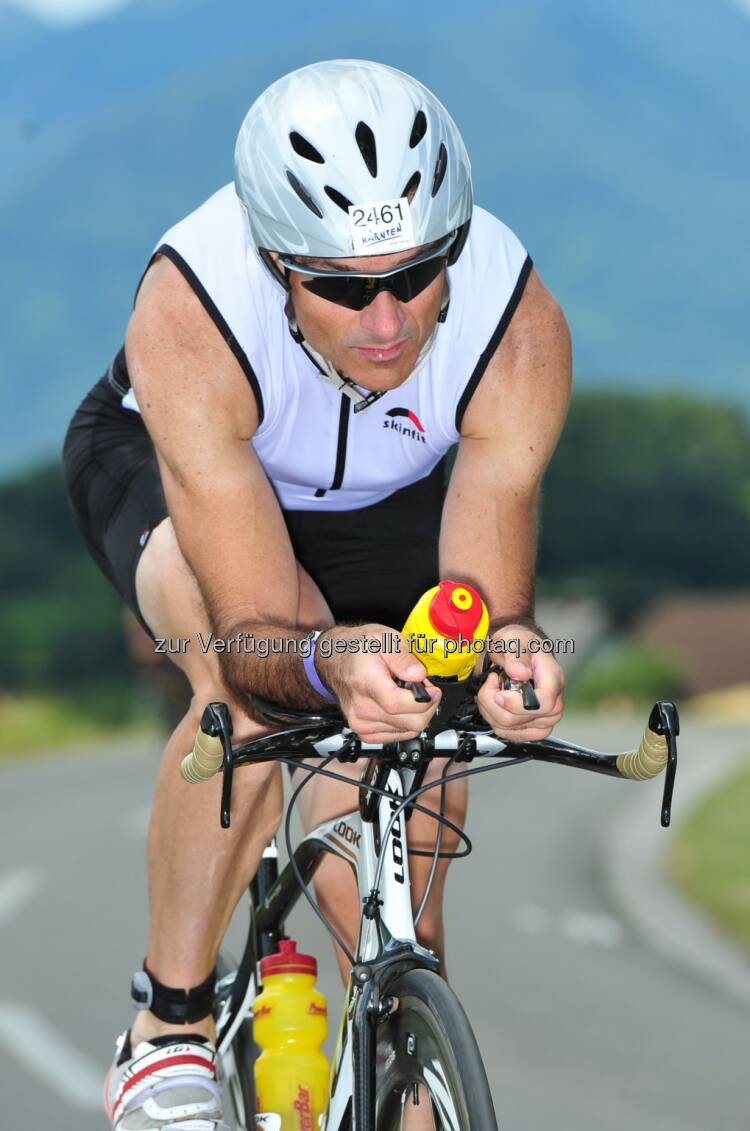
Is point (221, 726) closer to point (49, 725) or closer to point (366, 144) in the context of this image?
point (366, 144)

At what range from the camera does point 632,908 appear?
9.49 metres

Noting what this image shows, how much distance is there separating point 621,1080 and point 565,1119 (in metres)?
0.57

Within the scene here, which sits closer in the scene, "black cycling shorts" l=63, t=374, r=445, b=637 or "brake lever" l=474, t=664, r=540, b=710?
"brake lever" l=474, t=664, r=540, b=710

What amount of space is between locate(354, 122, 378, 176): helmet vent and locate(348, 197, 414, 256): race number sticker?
0.27 feet

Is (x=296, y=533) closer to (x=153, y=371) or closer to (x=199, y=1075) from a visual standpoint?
(x=153, y=371)

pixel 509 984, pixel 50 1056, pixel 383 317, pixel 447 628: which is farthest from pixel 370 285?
pixel 509 984

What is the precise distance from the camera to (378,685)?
271 cm

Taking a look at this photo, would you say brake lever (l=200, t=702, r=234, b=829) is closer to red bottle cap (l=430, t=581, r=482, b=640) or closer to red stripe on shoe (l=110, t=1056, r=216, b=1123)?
red bottle cap (l=430, t=581, r=482, b=640)

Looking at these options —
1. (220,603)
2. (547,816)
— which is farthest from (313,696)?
(547,816)

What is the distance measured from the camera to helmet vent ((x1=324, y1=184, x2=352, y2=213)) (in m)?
3.11

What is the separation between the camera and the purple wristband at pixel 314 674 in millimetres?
3020

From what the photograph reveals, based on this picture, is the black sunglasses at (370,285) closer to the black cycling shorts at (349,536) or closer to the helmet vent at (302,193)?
the helmet vent at (302,193)

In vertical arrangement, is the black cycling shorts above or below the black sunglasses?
below

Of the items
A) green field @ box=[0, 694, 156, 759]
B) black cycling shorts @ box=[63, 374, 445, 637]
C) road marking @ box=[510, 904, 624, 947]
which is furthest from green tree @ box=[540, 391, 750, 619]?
black cycling shorts @ box=[63, 374, 445, 637]
